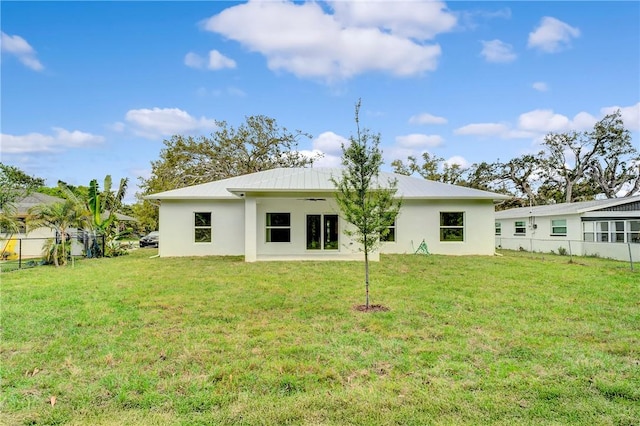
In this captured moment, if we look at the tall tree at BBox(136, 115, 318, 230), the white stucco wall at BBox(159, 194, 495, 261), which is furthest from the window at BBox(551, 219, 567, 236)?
the tall tree at BBox(136, 115, 318, 230)

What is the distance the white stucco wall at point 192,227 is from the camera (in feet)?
55.4

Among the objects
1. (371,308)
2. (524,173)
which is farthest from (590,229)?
(524,173)

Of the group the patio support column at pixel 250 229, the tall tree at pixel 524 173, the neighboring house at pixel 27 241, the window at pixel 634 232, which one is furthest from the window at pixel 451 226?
the tall tree at pixel 524 173

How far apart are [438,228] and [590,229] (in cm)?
865

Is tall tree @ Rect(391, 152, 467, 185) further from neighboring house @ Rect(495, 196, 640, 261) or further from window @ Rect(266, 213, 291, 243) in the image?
window @ Rect(266, 213, 291, 243)

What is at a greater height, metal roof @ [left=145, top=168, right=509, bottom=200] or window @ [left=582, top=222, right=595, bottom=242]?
metal roof @ [left=145, top=168, right=509, bottom=200]

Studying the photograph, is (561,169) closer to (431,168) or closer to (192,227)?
(431,168)

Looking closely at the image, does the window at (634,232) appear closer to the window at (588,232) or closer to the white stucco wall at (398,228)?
the window at (588,232)

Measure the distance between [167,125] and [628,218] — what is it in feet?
106

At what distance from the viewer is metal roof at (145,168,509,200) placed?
13609mm

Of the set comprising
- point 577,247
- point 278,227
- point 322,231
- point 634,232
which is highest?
point 278,227

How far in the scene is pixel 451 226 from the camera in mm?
17156

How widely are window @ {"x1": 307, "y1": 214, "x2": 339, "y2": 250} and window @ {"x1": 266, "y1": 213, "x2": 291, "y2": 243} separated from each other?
0.97 m

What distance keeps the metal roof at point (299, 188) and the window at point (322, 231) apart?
1.86 meters
